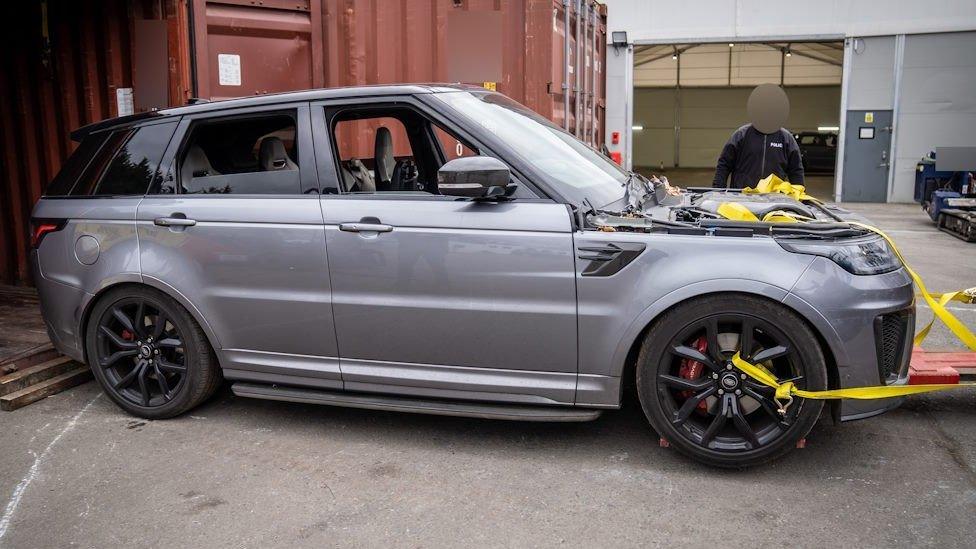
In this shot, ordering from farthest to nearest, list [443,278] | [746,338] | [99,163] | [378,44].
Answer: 1. [378,44]
2. [99,163]
3. [443,278]
4. [746,338]

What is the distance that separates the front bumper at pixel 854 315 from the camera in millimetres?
3314

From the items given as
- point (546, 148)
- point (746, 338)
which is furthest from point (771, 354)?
point (546, 148)

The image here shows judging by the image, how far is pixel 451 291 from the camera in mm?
3709

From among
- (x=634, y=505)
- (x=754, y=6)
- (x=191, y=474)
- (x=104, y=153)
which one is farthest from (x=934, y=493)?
(x=754, y=6)

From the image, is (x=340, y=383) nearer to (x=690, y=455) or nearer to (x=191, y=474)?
(x=191, y=474)

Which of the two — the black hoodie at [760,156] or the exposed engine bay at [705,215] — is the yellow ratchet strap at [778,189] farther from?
the black hoodie at [760,156]

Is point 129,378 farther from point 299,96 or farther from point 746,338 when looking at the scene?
point 746,338

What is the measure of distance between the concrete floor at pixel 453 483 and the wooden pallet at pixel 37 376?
0.17 meters

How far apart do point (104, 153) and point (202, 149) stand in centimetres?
60

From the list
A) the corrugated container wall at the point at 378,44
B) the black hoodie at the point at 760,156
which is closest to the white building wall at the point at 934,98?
the corrugated container wall at the point at 378,44

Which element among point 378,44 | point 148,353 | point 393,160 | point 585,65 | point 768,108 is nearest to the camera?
point 148,353

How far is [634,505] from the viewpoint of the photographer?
3316mm

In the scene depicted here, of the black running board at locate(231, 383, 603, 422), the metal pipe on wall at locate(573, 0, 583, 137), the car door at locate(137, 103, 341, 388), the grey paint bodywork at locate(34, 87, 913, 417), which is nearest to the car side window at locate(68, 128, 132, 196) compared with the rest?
the grey paint bodywork at locate(34, 87, 913, 417)

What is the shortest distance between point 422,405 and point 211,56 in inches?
155
